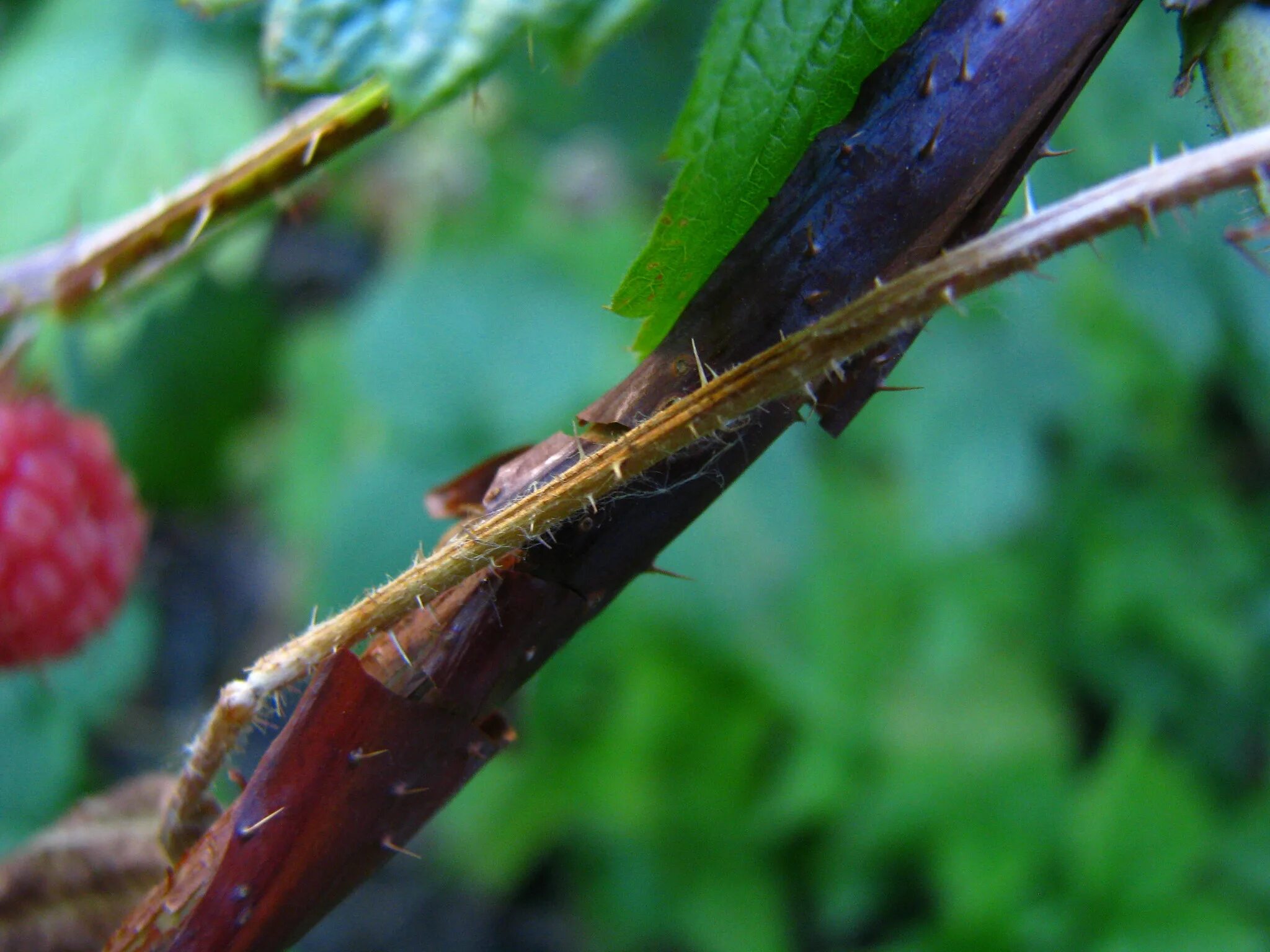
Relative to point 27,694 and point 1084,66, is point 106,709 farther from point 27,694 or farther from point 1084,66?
point 1084,66

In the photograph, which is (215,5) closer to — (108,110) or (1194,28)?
(1194,28)

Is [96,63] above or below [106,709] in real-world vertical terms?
above

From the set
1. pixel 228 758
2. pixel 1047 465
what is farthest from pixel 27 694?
pixel 1047 465

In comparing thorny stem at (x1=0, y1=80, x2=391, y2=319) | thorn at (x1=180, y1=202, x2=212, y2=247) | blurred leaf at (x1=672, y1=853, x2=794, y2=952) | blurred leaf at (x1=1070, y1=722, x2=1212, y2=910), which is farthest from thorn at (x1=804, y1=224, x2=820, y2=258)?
blurred leaf at (x1=672, y1=853, x2=794, y2=952)

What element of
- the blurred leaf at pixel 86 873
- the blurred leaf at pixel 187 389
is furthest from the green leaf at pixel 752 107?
the blurred leaf at pixel 187 389

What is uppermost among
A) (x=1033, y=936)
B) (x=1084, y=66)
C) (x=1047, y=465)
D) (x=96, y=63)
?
(x=96, y=63)

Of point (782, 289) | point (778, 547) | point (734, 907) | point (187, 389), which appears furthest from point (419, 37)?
point (187, 389)
